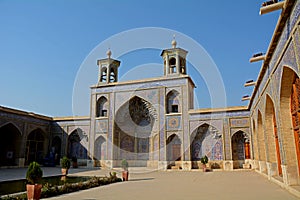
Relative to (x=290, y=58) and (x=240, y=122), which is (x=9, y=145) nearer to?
(x=240, y=122)

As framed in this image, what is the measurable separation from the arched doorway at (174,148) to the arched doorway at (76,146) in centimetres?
617

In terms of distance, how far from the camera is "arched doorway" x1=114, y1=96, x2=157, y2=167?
57.6 feet

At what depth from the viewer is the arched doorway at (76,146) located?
1838 cm

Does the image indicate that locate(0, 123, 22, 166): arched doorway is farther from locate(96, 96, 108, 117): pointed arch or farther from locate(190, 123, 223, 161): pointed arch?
locate(190, 123, 223, 161): pointed arch

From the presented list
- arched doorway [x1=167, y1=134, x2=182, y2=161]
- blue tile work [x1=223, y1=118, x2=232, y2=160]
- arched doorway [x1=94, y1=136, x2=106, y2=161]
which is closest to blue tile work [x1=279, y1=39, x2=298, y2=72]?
blue tile work [x1=223, y1=118, x2=232, y2=160]

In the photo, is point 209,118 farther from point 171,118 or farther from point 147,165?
point 147,165

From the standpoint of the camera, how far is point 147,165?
1697 cm

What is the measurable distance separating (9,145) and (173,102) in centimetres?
1122

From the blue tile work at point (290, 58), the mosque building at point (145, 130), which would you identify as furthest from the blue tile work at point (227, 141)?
the blue tile work at point (290, 58)

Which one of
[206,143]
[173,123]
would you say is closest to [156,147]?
[173,123]

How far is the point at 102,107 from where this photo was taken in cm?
1858

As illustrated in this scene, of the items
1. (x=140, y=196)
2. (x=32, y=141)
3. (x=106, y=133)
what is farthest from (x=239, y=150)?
(x=32, y=141)

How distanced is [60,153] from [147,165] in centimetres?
677

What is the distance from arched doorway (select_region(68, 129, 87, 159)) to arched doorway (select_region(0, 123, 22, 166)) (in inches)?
137
